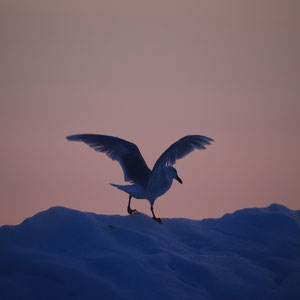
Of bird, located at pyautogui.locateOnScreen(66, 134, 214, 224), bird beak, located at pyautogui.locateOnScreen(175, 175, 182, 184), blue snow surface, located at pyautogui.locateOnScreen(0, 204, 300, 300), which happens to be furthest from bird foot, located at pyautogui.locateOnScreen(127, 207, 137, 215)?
bird beak, located at pyautogui.locateOnScreen(175, 175, 182, 184)

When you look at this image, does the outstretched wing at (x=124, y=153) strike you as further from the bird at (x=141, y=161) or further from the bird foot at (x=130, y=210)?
the bird foot at (x=130, y=210)

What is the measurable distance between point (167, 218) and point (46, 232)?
2258 mm

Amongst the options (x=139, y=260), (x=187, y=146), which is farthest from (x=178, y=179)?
(x=139, y=260)

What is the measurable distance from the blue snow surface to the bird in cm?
47

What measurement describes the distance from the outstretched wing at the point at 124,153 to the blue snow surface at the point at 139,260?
85 cm

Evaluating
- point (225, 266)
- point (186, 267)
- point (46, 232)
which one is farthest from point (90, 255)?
point (225, 266)

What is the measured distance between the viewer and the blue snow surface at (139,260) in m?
4.19

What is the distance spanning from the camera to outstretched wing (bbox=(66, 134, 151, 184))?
6.76 meters

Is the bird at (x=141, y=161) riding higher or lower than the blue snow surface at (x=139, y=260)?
higher

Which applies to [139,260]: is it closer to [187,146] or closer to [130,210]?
[130,210]

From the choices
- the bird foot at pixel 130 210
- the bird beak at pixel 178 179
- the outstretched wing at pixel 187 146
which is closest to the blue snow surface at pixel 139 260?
the bird foot at pixel 130 210

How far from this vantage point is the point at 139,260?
4.74 meters

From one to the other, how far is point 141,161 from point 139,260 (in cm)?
243

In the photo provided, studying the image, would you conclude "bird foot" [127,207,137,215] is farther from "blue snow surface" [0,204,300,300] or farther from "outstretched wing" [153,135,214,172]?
"outstretched wing" [153,135,214,172]
